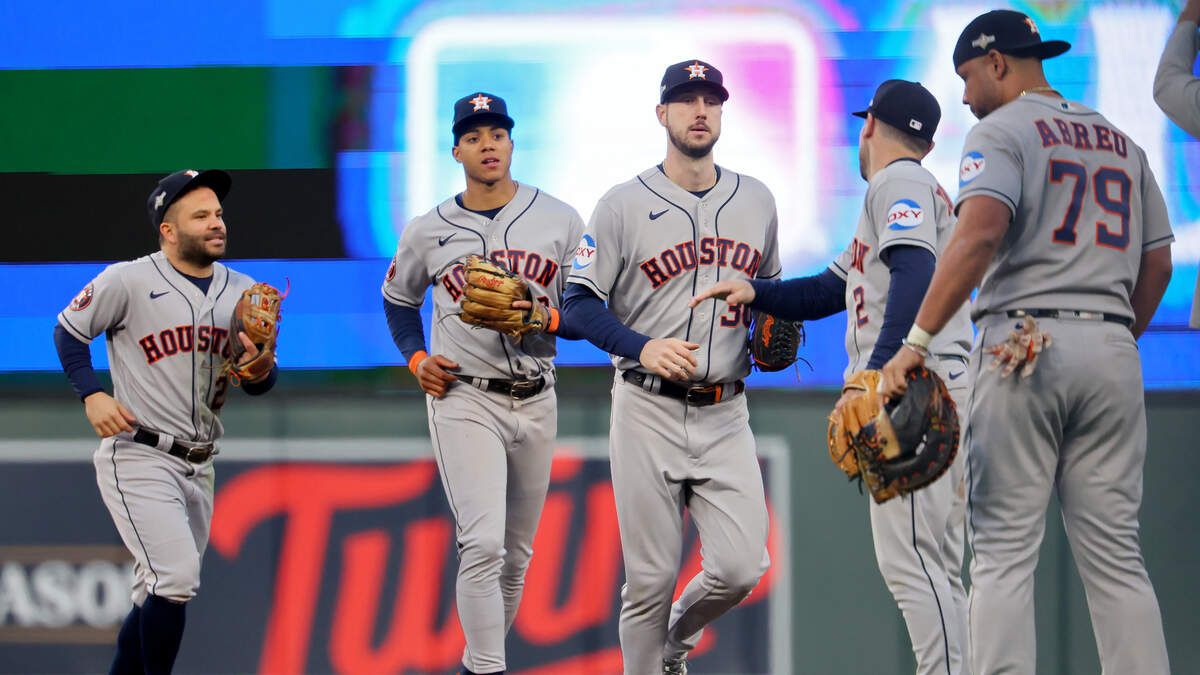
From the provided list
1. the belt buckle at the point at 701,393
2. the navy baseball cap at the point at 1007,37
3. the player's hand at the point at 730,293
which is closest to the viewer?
the navy baseball cap at the point at 1007,37

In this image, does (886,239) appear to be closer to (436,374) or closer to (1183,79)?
(1183,79)

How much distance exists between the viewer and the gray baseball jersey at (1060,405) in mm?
2773

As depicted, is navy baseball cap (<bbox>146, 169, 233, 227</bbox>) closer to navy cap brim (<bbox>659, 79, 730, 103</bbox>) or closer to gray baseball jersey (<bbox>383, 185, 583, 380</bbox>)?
gray baseball jersey (<bbox>383, 185, 583, 380</bbox>)

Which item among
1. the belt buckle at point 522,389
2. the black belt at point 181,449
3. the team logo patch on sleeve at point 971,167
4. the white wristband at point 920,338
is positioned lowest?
the black belt at point 181,449

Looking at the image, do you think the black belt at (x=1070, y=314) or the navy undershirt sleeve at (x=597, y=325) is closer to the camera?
the black belt at (x=1070, y=314)

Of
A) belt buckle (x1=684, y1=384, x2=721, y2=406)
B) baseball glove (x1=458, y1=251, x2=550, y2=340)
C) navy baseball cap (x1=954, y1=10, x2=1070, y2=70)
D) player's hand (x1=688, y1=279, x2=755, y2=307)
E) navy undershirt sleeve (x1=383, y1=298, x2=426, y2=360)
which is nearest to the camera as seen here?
navy baseball cap (x1=954, y1=10, x2=1070, y2=70)

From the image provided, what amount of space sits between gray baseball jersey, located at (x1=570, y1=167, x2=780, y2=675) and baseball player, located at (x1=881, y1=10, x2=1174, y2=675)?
0.94 m

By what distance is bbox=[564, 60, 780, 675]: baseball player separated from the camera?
366 cm

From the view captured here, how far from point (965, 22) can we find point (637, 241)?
84.6 inches

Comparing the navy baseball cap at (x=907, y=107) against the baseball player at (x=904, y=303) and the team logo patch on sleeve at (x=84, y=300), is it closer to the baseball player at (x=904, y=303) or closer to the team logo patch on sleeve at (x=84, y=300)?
the baseball player at (x=904, y=303)

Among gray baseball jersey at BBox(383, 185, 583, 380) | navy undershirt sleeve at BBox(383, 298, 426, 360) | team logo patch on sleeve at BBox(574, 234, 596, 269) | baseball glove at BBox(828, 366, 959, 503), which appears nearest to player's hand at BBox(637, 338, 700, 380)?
team logo patch on sleeve at BBox(574, 234, 596, 269)

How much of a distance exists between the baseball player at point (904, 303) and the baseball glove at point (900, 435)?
219mm

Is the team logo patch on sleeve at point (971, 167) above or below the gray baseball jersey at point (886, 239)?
above

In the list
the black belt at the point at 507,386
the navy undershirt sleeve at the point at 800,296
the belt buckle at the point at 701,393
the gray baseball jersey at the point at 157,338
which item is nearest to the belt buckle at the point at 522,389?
the black belt at the point at 507,386
